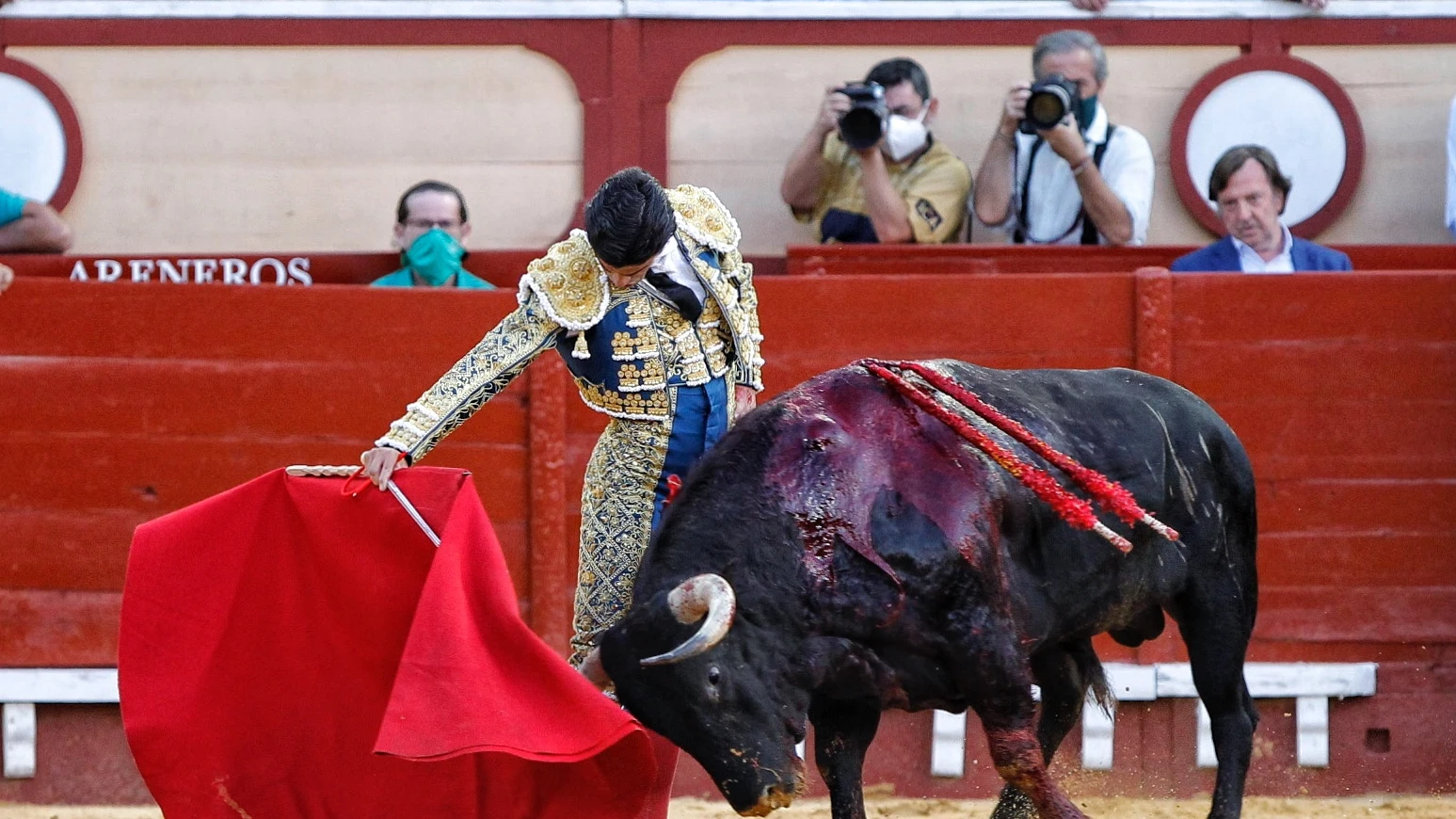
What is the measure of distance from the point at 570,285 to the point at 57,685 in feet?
7.51

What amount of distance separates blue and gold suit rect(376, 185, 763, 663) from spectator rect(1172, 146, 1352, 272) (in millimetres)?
2050

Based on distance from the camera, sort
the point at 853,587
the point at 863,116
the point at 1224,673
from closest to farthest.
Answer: the point at 853,587 < the point at 1224,673 < the point at 863,116

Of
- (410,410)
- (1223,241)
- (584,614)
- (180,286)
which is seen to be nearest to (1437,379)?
(1223,241)

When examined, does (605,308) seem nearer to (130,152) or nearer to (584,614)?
(584,614)

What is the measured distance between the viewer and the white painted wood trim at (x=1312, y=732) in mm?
5473

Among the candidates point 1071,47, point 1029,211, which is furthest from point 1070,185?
point 1071,47

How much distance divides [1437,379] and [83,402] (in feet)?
12.0

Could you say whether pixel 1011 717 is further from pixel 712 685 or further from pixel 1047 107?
pixel 1047 107

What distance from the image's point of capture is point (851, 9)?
6453 mm

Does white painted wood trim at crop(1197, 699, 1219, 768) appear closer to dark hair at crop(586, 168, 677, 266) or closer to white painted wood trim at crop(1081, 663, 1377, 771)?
white painted wood trim at crop(1081, 663, 1377, 771)

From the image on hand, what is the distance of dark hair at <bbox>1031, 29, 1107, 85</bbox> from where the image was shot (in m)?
5.77

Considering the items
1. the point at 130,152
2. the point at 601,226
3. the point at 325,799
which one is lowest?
the point at 325,799

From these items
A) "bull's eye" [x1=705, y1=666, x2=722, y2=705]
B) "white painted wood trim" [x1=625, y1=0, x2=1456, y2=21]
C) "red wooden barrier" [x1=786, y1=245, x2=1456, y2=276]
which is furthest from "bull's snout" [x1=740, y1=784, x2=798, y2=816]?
"white painted wood trim" [x1=625, y1=0, x2=1456, y2=21]

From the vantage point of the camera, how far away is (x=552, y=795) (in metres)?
3.93
